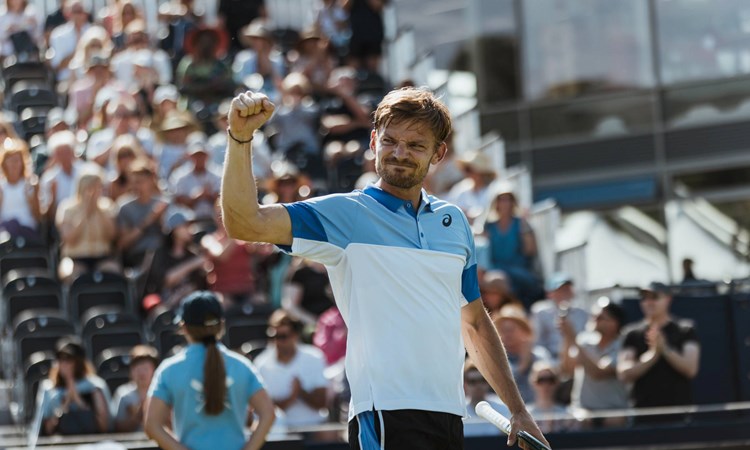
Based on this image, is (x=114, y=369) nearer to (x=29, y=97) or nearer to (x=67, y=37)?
(x=29, y=97)

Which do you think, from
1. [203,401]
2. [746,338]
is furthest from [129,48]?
[203,401]

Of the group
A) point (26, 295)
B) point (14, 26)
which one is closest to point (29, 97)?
point (14, 26)

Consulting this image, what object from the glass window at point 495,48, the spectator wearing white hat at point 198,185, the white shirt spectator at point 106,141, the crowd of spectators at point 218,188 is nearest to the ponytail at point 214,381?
the crowd of spectators at point 218,188

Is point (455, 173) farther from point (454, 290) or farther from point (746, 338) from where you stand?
point (454, 290)

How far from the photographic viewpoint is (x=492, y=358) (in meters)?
5.62

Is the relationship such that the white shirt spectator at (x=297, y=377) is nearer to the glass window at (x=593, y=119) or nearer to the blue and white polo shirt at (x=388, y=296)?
the blue and white polo shirt at (x=388, y=296)

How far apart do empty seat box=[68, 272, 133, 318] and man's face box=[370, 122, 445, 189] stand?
7.44m

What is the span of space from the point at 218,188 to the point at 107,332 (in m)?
2.22

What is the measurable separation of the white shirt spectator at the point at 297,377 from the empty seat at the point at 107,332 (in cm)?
139

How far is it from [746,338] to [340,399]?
2.82m

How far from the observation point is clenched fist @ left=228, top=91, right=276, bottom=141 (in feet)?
Answer: 15.6

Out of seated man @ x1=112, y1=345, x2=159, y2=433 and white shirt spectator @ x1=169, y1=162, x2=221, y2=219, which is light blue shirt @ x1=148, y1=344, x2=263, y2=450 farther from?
white shirt spectator @ x1=169, y1=162, x2=221, y2=219

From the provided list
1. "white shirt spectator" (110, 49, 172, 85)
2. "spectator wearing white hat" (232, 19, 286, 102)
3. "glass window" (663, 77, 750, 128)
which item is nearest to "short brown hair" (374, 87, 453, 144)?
"spectator wearing white hat" (232, 19, 286, 102)

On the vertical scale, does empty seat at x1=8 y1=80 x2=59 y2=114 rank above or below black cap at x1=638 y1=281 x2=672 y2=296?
above
